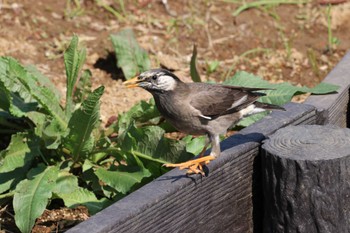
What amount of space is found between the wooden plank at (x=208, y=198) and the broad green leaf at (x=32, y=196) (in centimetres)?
85

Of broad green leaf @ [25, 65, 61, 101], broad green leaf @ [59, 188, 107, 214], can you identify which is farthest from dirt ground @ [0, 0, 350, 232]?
broad green leaf @ [59, 188, 107, 214]

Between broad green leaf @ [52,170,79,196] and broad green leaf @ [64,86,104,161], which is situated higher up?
broad green leaf @ [64,86,104,161]

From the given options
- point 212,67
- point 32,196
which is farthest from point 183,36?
point 32,196

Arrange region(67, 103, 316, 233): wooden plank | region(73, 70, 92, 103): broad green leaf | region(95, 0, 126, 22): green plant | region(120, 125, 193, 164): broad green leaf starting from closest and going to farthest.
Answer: region(67, 103, 316, 233): wooden plank
region(120, 125, 193, 164): broad green leaf
region(73, 70, 92, 103): broad green leaf
region(95, 0, 126, 22): green plant

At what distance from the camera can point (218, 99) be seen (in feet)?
15.9

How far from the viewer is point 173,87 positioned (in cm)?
471

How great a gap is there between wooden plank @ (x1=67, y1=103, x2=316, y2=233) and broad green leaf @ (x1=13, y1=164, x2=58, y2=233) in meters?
0.85

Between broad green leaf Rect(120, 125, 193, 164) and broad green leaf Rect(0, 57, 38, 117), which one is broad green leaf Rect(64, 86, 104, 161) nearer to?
broad green leaf Rect(120, 125, 193, 164)

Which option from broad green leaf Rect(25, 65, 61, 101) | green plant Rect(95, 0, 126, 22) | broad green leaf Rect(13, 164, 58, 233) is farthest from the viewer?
green plant Rect(95, 0, 126, 22)

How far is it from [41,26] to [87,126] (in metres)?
2.19

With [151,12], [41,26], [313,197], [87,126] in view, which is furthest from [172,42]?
[313,197]

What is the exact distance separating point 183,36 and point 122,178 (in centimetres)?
263

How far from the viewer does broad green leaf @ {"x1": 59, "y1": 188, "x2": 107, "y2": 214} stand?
4656 millimetres

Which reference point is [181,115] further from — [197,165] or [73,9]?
[73,9]
